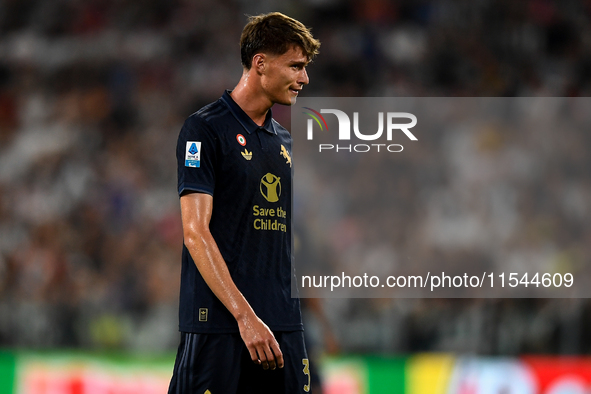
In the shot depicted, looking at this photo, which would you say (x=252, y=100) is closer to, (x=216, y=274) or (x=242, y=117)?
(x=242, y=117)

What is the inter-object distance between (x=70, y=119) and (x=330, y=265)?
430 cm

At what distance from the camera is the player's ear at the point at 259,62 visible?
2.71 m

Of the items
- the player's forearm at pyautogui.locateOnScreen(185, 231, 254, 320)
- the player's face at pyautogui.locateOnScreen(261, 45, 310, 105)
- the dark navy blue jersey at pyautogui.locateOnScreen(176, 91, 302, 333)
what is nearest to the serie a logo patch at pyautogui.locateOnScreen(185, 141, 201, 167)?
the dark navy blue jersey at pyautogui.locateOnScreen(176, 91, 302, 333)

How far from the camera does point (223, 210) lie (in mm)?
2594

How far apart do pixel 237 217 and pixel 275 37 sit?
658 millimetres

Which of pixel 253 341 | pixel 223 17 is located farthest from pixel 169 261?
pixel 253 341

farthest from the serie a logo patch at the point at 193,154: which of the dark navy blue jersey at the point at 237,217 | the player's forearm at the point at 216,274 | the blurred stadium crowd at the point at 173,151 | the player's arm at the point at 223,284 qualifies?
the blurred stadium crowd at the point at 173,151

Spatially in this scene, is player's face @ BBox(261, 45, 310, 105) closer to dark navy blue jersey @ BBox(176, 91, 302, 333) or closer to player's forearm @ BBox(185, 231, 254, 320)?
dark navy blue jersey @ BBox(176, 91, 302, 333)

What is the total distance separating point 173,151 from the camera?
329 inches

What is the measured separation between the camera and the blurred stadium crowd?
6160mm

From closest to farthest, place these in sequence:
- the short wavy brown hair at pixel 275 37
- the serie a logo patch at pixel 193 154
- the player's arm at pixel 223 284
Answer: the player's arm at pixel 223 284
the serie a logo patch at pixel 193 154
the short wavy brown hair at pixel 275 37

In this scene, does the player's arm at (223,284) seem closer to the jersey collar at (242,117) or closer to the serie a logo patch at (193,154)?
the serie a logo patch at (193,154)

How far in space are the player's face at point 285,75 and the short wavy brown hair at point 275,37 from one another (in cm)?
2

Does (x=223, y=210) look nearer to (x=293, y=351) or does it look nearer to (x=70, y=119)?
(x=293, y=351)
